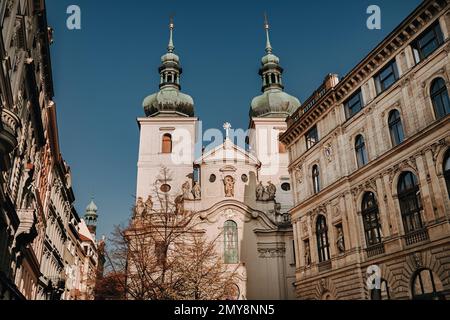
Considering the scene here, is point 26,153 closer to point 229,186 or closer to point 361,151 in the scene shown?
point 361,151

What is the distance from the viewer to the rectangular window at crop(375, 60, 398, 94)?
23.0 meters

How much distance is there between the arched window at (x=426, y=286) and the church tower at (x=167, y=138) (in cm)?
3519

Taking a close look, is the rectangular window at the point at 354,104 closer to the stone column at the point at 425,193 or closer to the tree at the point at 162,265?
the stone column at the point at 425,193

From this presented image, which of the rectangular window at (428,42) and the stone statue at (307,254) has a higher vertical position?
the rectangular window at (428,42)

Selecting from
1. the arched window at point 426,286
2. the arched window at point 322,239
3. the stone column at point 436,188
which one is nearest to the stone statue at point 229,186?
the arched window at point 322,239

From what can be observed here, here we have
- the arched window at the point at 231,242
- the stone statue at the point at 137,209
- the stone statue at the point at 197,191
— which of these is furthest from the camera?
the stone statue at the point at 197,191

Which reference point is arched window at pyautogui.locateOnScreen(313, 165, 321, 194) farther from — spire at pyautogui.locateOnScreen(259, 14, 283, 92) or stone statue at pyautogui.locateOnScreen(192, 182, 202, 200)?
spire at pyautogui.locateOnScreen(259, 14, 283, 92)

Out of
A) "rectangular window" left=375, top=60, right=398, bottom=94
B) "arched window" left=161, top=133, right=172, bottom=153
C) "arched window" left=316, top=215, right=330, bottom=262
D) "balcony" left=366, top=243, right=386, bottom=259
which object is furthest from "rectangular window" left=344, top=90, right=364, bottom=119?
"arched window" left=161, top=133, right=172, bottom=153

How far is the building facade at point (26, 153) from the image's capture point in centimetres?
1589

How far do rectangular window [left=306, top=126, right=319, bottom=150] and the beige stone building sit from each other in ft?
0.28

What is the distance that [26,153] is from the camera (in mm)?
22203

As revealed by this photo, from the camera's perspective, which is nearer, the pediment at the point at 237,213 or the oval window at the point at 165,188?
the oval window at the point at 165,188

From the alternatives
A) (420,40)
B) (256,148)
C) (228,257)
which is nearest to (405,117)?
(420,40)

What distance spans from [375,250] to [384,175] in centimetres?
388
